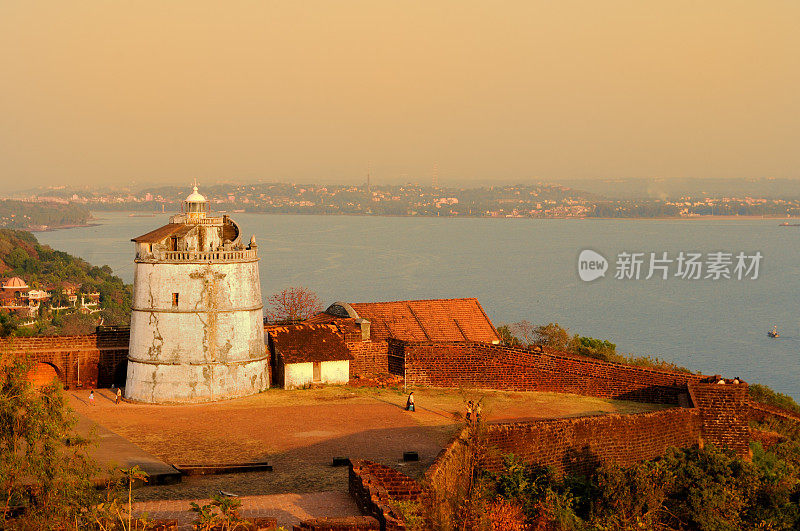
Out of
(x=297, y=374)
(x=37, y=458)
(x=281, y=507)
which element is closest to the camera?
(x=37, y=458)

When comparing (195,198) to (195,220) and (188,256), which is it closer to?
(195,220)

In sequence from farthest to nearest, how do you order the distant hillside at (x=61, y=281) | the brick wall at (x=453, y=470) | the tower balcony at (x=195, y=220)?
the distant hillside at (x=61, y=281), the tower balcony at (x=195, y=220), the brick wall at (x=453, y=470)

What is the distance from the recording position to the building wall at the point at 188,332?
2633 centimetres

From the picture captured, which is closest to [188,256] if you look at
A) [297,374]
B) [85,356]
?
[297,374]

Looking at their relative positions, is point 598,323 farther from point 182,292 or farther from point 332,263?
point 182,292

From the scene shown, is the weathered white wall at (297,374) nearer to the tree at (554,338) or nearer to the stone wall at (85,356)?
the stone wall at (85,356)

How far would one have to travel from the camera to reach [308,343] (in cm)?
2828

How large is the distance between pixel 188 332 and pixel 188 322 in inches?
11.5

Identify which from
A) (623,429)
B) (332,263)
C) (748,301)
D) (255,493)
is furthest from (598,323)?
(255,493)

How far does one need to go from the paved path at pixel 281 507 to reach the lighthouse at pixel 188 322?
11434mm

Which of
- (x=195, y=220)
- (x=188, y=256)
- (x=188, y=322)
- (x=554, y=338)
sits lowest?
(x=554, y=338)

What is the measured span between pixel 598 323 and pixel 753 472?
69.9 meters

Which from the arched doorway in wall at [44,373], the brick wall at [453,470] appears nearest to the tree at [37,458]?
the brick wall at [453,470]

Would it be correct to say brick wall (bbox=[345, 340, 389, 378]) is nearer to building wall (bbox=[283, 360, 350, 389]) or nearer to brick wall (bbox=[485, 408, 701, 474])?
building wall (bbox=[283, 360, 350, 389])
